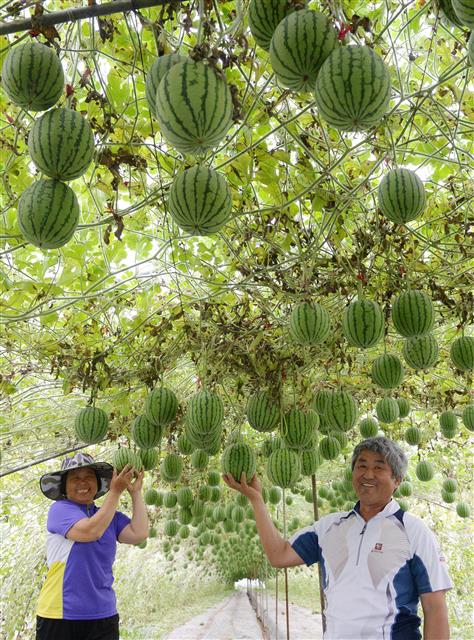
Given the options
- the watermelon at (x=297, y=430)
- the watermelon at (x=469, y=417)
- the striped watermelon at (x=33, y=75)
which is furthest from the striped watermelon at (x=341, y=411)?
the striped watermelon at (x=33, y=75)

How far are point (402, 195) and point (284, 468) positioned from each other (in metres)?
2.56

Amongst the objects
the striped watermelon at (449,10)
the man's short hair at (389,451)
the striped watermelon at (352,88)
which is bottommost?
the man's short hair at (389,451)

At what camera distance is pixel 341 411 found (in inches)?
183

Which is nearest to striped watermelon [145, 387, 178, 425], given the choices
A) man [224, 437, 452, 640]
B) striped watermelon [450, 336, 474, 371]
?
man [224, 437, 452, 640]

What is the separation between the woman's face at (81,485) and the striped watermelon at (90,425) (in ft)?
2.59

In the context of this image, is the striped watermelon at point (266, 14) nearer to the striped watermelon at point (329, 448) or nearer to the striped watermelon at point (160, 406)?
the striped watermelon at point (160, 406)

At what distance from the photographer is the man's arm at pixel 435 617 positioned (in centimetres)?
309

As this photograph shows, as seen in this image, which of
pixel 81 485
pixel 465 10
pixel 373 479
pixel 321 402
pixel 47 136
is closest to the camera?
pixel 465 10

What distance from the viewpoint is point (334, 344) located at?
459 cm

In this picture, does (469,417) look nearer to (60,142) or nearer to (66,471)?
(66,471)

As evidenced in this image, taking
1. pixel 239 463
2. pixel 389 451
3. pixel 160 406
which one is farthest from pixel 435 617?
pixel 160 406

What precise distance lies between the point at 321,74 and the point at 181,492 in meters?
7.92

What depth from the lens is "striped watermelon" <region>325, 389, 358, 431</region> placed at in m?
4.65

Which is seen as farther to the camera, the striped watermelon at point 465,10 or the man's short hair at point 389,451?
the man's short hair at point 389,451
